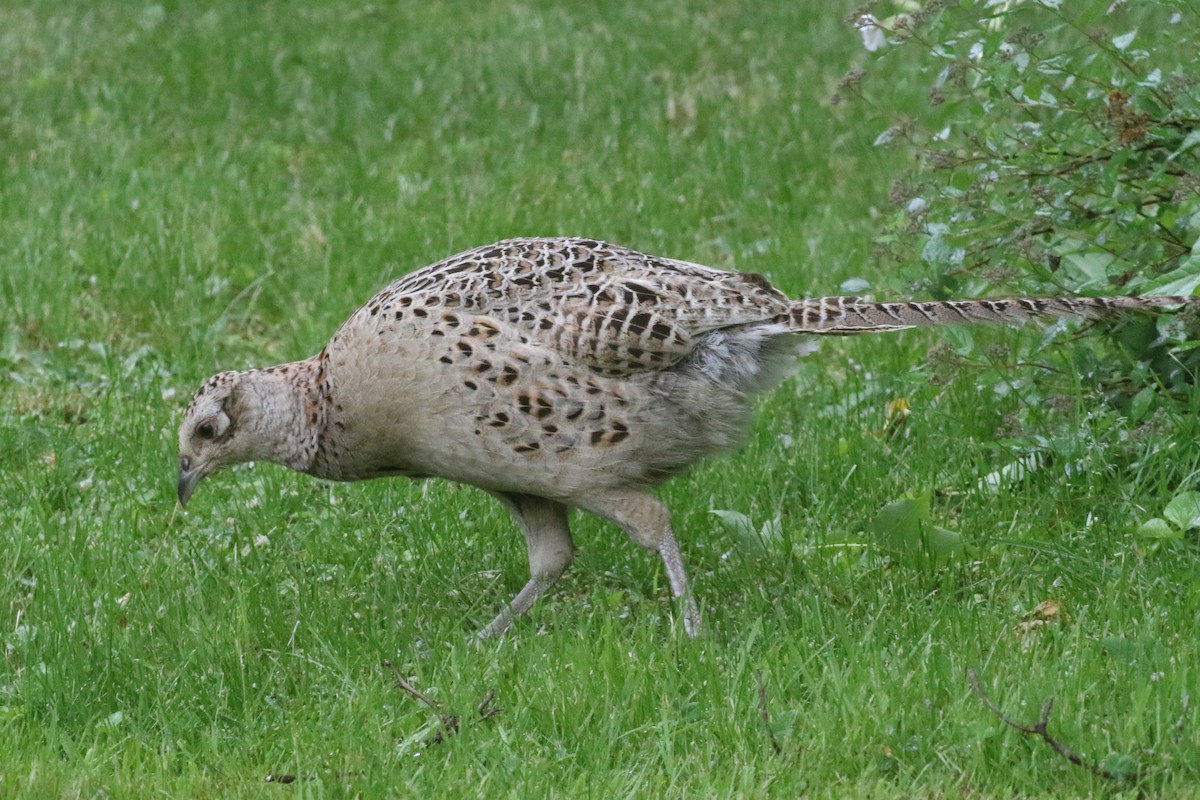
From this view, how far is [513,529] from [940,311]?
6.20ft

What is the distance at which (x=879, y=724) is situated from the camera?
4.20 metres

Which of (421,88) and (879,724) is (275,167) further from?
(879,724)

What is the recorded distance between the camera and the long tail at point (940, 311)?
16.5 ft

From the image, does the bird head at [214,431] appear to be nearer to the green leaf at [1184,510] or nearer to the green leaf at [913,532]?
the green leaf at [913,532]

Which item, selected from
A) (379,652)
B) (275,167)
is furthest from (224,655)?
(275,167)

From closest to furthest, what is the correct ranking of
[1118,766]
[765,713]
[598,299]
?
[1118,766]
[765,713]
[598,299]

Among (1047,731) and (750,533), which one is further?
(750,533)

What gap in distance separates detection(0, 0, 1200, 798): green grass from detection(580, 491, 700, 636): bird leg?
7.7 inches

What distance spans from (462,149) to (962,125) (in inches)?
202

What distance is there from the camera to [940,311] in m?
5.19

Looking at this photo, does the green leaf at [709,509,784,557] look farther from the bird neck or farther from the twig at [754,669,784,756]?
the bird neck

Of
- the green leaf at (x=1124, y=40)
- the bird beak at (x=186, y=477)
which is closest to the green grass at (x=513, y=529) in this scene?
the bird beak at (x=186, y=477)

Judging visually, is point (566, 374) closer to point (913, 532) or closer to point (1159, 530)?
point (913, 532)

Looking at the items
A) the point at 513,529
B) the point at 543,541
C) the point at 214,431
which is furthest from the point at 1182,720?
the point at 214,431
